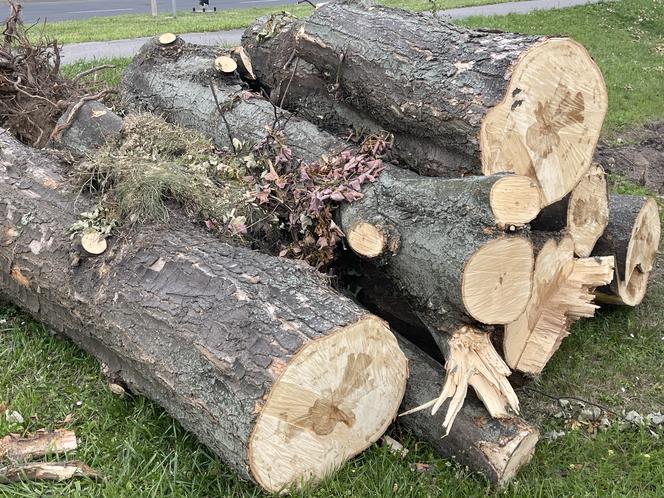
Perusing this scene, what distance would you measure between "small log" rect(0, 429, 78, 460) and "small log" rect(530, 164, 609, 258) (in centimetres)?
262

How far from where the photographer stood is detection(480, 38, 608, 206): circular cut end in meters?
3.32

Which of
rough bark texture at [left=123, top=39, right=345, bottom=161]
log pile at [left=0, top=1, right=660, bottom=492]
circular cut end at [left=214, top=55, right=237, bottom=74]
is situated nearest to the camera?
log pile at [left=0, top=1, right=660, bottom=492]

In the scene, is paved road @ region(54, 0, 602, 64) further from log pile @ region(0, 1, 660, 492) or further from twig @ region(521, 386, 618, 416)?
twig @ region(521, 386, 618, 416)

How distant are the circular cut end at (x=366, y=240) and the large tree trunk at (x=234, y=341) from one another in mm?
301

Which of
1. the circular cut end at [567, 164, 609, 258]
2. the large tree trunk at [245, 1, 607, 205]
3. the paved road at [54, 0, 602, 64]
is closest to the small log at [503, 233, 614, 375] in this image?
the circular cut end at [567, 164, 609, 258]

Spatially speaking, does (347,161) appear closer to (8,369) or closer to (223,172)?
(223,172)

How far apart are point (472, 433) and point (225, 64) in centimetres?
313

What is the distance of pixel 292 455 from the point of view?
2.67 m

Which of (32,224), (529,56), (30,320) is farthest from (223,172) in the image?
(529,56)

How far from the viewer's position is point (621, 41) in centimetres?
1138

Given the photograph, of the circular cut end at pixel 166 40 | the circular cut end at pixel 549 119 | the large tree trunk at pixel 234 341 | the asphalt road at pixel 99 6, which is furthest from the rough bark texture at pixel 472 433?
the asphalt road at pixel 99 6

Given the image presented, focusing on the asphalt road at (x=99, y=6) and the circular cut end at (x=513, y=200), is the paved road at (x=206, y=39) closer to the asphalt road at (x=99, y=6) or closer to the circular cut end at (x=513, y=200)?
the circular cut end at (x=513, y=200)

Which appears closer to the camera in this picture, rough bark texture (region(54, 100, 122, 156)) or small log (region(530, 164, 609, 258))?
small log (region(530, 164, 609, 258))

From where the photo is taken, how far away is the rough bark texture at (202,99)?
13.3 ft
